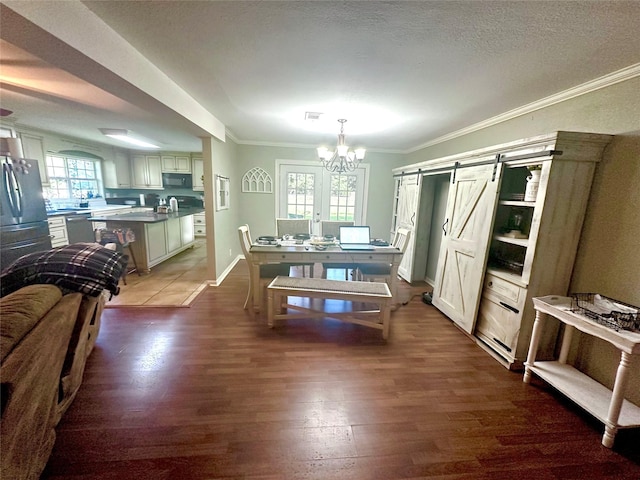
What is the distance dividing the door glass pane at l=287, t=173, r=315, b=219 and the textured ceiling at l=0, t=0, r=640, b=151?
83.1 inches

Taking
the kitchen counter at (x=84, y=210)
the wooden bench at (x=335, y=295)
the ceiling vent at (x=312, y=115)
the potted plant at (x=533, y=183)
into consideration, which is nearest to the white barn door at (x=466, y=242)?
the potted plant at (x=533, y=183)

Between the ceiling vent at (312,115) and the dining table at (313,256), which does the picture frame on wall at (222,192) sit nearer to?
the dining table at (313,256)

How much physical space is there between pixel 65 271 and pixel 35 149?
4.74 meters

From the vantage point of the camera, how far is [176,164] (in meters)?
6.79

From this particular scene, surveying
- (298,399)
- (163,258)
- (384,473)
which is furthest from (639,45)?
(163,258)

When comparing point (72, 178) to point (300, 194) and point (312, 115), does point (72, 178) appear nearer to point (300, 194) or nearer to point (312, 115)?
point (300, 194)

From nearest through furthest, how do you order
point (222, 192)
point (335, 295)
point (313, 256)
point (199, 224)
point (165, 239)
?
point (335, 295) < point (313, 256) < point (222, 192) < point (165, 239) < point (199, 224)

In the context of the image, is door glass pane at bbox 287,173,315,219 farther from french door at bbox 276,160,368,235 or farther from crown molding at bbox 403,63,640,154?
crown molding at bbox 403,63,640,154

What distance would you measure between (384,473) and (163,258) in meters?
4.78

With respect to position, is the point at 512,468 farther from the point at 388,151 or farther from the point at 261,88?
the point at 388,151

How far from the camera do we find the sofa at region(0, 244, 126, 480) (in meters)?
1.04

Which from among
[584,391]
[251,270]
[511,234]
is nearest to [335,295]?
[251,270]

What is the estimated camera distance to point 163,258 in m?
4.70

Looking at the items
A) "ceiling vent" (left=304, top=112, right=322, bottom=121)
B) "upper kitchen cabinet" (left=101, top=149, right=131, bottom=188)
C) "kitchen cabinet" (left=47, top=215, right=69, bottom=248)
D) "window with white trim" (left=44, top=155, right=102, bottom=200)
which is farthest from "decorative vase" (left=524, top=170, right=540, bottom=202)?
"upper kitchen cabinet" (left=101, top=149, right=131, bottom=188)
